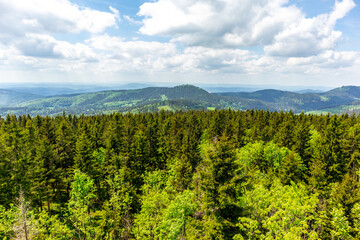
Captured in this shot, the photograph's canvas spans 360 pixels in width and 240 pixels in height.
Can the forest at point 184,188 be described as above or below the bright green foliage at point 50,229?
above

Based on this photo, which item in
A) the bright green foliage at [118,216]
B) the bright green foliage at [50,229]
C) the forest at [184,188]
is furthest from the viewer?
the bright green foliage at [118,216]

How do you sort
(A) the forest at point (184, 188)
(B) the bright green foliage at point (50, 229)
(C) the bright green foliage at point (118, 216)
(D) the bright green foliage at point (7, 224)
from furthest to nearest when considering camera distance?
1. (C) the bright green foliage at point (118, 216)
2. (B) the bright green foliage at point (50, 229)
3. (D) the bright green foliage at point (7, 224)
4. (A) the forest at point (184, 188)

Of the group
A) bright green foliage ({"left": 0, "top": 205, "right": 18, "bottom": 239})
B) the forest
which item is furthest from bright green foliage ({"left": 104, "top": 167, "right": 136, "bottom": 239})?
bright green foliage ({"left": 0, "top": 205, "right": 18, "bottom": 239})

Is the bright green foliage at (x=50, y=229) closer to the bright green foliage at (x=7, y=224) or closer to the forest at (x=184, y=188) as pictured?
the forest at (x=184, y=188)

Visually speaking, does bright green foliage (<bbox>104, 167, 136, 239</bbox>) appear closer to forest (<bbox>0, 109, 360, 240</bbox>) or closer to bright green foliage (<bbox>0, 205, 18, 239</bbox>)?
forest (<bbox>0, 109, 360, 240</bbox>)

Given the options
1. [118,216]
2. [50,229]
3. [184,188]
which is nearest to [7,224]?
[50,229]

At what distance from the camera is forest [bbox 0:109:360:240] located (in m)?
18.2

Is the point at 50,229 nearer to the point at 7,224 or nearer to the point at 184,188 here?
the point at 7,224

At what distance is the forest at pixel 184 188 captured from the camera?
59.8ft

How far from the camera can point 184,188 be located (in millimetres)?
32531

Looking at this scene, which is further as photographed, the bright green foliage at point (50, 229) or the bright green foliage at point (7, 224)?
the bright green foliage at point (50, 229)

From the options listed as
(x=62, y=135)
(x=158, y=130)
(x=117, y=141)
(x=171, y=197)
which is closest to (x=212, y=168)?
(x=171, y=197)

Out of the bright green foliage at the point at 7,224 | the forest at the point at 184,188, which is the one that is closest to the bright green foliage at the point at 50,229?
the forest at the point at 184,188

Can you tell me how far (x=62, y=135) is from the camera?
1964 inches
